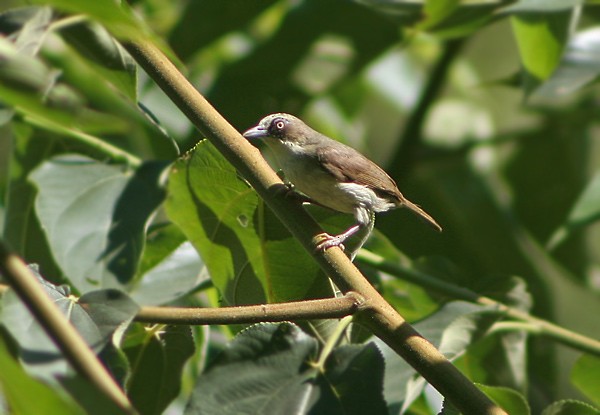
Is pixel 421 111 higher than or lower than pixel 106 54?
lower

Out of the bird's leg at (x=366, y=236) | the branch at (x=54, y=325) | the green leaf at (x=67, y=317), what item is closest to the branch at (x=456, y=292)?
the bird's leg at (x=366, y=236)

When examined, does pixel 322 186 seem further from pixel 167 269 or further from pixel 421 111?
pixel 421 111

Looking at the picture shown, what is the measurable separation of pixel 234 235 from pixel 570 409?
0.83m

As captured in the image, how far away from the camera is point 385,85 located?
5.39m

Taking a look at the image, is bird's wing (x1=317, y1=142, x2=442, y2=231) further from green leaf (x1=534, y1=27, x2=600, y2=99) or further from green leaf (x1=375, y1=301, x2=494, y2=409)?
green leaf (x1=375, y1=301, x2=494, y2=409)

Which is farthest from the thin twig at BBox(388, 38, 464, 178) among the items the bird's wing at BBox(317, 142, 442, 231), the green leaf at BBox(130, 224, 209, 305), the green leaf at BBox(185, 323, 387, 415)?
the green leaf at BBox(185, 323, 387, 415)

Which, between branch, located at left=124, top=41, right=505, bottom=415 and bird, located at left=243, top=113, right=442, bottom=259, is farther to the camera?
bird, located at left=243, top=113, right=442, bottom=259

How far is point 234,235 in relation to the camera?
218 cm

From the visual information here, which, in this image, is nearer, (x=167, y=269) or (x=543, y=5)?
(x=167, y=269)

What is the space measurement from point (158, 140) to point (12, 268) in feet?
8.47

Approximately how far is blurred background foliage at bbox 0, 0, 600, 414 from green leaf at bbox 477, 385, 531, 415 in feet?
2.24

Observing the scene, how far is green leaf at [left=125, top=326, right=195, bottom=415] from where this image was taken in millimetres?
1984

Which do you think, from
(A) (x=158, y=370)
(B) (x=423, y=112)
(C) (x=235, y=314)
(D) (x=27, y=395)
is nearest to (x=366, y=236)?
(A) (x=158, y=370)

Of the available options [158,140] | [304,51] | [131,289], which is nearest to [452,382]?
[131,289]
